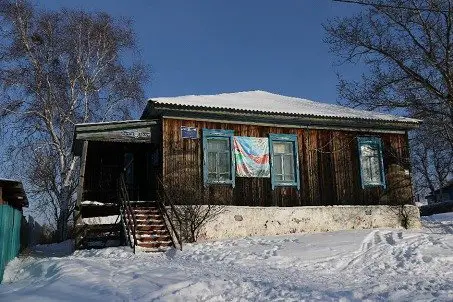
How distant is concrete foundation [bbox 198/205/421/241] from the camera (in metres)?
14.2

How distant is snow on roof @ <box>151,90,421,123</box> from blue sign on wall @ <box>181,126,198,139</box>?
2.69 feet

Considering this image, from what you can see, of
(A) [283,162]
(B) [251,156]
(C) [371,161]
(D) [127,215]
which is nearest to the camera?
(D) [127,215]

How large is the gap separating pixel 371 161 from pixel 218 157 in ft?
20.2

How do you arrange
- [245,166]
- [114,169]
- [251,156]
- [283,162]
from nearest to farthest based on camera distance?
[245,166] < [251,156] < [283,162] < [114,169]

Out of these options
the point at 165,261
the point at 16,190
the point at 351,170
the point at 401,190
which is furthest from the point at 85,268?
the point at 401,190

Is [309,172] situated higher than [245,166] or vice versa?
[245,166]

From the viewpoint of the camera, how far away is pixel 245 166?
1497cm

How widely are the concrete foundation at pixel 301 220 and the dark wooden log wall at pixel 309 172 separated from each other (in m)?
0.29

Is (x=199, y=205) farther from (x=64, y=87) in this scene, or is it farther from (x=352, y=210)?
(x=64, y=87)

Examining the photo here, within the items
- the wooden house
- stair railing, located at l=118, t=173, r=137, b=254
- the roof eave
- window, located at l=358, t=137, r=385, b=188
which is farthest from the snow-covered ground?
window, located at l=358, t=137, r=385, b=188

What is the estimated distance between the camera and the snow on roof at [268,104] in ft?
48.3

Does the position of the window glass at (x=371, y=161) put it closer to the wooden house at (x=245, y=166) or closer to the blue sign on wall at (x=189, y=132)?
the wooden house at (x=245, y=166)

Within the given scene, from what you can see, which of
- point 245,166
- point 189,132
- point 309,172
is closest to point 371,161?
point 309,172

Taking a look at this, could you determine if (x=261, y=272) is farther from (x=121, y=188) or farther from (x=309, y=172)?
(x=309, y=172)
